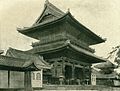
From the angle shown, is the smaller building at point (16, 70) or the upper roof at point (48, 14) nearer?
the smaller building at point (16, 70)

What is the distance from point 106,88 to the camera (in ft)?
84.2

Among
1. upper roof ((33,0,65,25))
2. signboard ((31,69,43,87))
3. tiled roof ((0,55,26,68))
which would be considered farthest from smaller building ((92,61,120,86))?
tiled roof ((0,55,26,68))

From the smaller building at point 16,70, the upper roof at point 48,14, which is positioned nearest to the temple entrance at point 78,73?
the upper roof at point 48,14

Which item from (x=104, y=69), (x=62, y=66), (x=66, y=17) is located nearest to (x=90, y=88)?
(x=62, y=66)

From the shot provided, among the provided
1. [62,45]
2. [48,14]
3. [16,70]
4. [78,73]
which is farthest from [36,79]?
[48,14]

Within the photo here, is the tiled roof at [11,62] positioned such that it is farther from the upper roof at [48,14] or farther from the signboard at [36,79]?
the upper roof at [48,14]

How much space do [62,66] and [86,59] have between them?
6.14m

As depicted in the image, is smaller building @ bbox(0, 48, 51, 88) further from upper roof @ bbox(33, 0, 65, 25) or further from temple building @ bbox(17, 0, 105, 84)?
upper roof @ bbox(33, 0, 65, 25)

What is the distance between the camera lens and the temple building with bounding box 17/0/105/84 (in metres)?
22.8

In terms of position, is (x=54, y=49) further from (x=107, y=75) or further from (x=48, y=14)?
(x=107, y=75)

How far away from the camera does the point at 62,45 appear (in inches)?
889

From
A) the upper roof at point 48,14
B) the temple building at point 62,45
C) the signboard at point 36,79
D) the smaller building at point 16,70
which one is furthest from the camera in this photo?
the upper roof at point 48,14

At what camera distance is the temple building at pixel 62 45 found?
22.8 m

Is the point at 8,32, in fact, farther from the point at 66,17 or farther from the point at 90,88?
the point at 90,88
